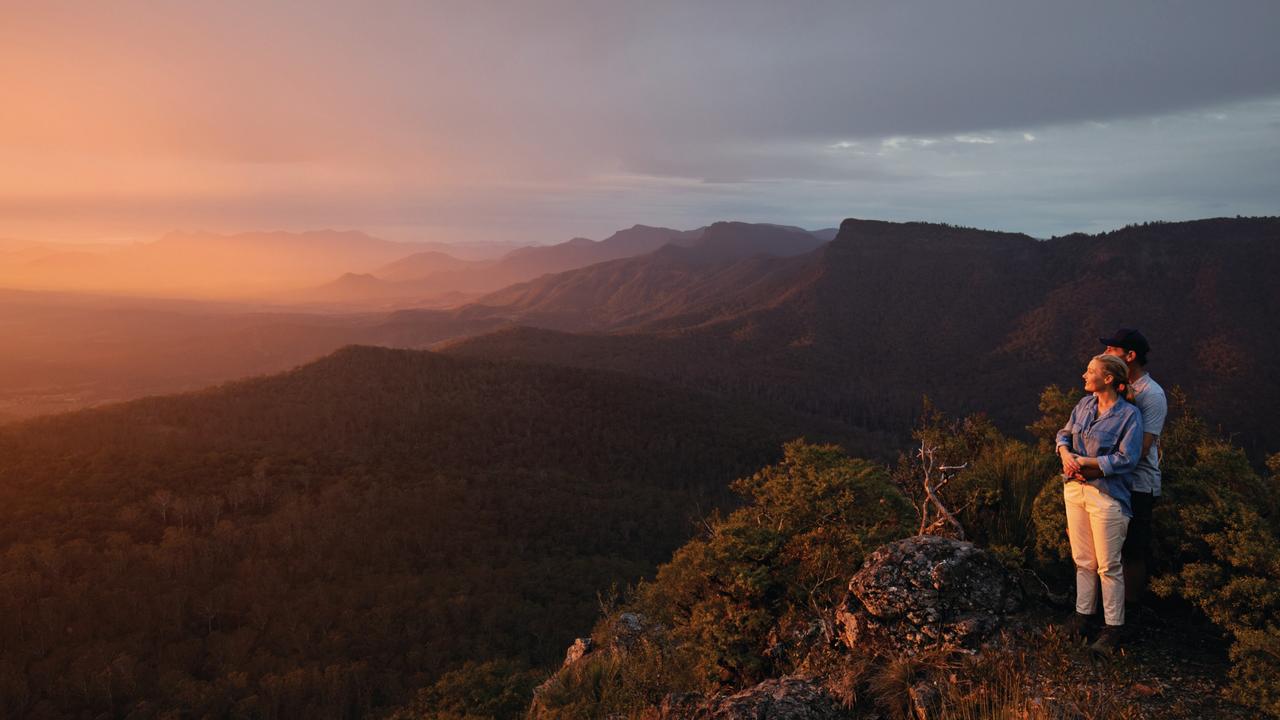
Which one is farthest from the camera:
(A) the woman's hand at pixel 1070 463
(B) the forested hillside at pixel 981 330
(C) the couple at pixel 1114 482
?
(B) the forested hillside at pixel 981 330

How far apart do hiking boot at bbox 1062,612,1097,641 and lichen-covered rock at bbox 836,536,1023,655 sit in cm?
44

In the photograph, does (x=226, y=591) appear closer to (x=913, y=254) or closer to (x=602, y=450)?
(x=602, y=450)

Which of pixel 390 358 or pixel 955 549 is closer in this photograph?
pixel 955 549

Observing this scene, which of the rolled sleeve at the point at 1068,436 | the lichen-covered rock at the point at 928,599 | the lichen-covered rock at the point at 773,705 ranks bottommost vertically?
the lichen-covered rock at the point at 773,705

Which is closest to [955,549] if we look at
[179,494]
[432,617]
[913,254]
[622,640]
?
[622,640]

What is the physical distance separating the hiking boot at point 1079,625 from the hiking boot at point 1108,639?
8.7 inches

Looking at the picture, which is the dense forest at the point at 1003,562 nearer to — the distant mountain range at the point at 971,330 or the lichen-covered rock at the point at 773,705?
the lichen-covered rock at the point at 773,705

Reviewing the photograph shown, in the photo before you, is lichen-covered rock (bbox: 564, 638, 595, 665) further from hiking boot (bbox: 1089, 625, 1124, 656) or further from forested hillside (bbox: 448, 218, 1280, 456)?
forested hillside (bbox: 448, 218, 1280, 456)

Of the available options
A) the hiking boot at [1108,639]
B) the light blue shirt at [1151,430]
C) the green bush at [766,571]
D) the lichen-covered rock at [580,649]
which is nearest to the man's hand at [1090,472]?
the light blue shirt at [1151,430]

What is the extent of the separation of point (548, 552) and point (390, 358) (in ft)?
140

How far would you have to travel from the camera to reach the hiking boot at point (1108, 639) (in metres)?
5.64

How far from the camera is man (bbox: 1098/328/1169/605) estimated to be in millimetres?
5820

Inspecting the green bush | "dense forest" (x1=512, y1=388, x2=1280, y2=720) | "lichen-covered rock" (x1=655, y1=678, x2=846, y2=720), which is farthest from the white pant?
"lichen-covered rock" (x1=655, y1=678, x2=846, y2=720)

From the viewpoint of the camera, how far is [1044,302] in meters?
124
